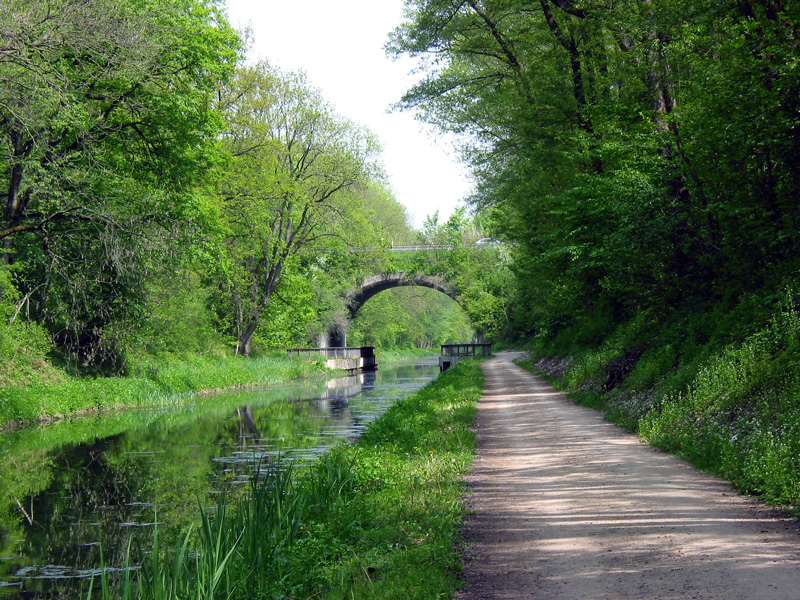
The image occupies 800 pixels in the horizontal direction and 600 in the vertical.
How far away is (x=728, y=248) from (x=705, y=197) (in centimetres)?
144

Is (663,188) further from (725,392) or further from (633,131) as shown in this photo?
(725,392)

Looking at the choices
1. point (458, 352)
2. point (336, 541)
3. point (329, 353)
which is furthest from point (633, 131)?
point (458, 352)

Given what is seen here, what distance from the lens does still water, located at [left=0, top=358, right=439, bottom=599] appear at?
348 inches

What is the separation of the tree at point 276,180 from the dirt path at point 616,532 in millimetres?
25628

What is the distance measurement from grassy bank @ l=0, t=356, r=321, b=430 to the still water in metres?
0.88

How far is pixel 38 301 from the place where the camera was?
2289 cm

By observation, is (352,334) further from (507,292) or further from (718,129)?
(718,129)

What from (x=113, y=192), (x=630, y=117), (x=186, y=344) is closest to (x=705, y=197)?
(x=630, y=117)

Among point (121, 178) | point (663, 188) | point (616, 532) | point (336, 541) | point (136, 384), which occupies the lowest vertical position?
point (336, 541)

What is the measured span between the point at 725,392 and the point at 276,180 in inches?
1128

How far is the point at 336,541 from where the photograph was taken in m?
7.08

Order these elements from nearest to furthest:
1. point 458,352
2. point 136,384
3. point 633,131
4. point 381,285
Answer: point 633,131 → point 136,384 → point 458,352 → point 381,285

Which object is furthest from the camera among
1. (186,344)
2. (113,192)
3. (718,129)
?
(186,344)

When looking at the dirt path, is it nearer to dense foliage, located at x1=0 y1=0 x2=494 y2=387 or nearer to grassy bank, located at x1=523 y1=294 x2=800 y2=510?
grassy bank, located at x1=523 y1=294 x2=800 y2=510
